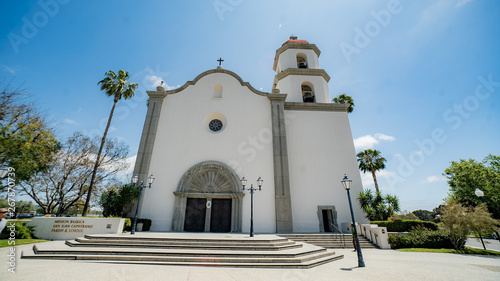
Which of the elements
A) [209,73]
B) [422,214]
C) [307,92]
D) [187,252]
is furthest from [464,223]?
[422,214]

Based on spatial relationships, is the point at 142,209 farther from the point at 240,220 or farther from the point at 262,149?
the point at 262,149

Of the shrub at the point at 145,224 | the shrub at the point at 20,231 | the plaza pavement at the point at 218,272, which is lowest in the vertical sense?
the plaza pavement at the point at 218,272

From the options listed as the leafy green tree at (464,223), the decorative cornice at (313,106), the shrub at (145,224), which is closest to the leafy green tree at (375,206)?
the leafy green tree at (464,223)

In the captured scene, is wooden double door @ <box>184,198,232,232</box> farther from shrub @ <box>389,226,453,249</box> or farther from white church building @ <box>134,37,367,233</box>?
shrub @ <box>389,226,453,249</box>

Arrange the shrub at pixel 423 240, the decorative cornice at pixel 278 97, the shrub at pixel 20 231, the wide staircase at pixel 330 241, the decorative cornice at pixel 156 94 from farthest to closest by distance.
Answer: the decorative cornice at pixel 278 97
the decorative cornice at pixel 156 94
the shrub at pixel 423 240
the wide staircase at pixel 330 241
the shrub at pixel 20 231

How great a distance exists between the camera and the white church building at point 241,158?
46.4ft

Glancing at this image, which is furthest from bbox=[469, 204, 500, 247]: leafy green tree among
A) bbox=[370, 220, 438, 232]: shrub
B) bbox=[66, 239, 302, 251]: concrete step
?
bbox=[66, 239, 302, 251]: concrete step

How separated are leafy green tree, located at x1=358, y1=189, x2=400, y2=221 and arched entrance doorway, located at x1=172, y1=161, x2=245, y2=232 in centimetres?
925

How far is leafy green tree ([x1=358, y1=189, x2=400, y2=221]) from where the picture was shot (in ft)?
49.4

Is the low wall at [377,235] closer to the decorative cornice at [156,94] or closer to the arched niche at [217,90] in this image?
the arched niche at [217,90]

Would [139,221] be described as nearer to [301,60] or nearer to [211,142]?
[211,142]

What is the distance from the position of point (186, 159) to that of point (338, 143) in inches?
497

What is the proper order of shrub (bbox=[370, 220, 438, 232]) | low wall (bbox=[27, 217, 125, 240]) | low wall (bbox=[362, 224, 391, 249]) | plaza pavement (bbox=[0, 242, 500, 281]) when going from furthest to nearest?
shrub (bbox=[370, 220, 438, 232]) < low wall (bbox=[362, 224, 391, 249]) < low wall (bbox=[27, 217, 125, 240]) < plaza pavement (bbox=[0, 242, 500, 281])

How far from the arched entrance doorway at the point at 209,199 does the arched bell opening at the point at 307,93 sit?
10188mm
